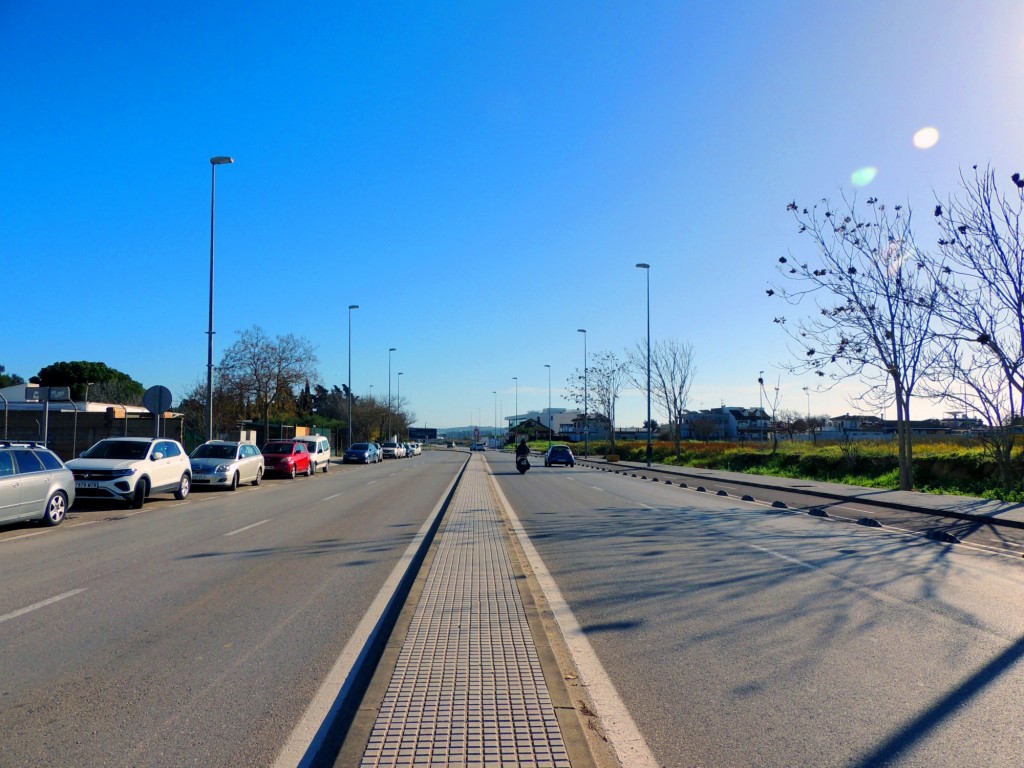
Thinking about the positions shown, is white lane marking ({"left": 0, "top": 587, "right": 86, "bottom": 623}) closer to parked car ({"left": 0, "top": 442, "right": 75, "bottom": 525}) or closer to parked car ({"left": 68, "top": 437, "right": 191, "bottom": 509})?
parked car ({"left": 0, "top": 442, "right": 75, "bottom": 525})

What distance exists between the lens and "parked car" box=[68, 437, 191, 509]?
1812cm

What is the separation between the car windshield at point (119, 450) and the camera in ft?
63.3

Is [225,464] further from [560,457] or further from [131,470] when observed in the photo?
[560,457]

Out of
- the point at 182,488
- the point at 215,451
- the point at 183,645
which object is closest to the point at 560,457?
the point at 215,451

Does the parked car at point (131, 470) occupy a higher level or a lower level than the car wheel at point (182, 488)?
higher

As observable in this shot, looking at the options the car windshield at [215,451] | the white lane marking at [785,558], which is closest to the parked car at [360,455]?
the car windshield at [215,451]

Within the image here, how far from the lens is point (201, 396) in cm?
5753

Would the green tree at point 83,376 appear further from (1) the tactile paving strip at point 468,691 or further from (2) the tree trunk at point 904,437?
(1) the tactile paving strip at point 468,691

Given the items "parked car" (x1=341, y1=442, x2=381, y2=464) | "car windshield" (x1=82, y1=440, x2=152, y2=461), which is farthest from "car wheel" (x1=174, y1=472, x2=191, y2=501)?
"parked car" (x1=341, y1=442, x2=381, y2=464)

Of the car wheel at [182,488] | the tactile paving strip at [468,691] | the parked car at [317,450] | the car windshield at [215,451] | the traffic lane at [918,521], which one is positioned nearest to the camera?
the tactile paving strip at [468,691]

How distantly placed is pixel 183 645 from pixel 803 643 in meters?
5.06

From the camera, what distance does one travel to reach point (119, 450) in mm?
19562

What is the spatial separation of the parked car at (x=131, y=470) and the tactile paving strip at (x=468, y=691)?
12.2 m

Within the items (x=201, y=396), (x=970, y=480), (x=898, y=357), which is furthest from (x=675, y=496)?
(x=201, y=396)
